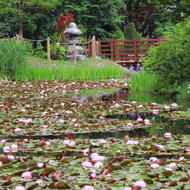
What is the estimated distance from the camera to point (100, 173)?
10.2 feet

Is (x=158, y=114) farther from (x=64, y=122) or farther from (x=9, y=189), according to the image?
(x=9, y=189)

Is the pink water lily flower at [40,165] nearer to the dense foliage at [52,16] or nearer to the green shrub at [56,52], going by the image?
the green shrub at [56,52]

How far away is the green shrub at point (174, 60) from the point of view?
31.2ft

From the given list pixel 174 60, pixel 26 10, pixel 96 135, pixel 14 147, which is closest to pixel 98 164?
pixel 14 147

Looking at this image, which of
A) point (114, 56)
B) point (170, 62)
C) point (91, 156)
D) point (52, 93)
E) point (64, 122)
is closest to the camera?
point (91, 156)

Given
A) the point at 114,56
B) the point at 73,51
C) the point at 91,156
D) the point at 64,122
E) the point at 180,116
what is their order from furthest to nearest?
the point at 114,56 < the point at 73,51 < the point at 180,116 < the point at 64,122 < the point at 91,156

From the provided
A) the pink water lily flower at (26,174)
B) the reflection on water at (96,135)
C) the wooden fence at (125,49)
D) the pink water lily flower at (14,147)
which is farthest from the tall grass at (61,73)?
the pink water lily flower at (26,174)

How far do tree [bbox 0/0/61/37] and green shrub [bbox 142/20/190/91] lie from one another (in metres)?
16.8

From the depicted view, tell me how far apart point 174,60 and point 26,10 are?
19115mm

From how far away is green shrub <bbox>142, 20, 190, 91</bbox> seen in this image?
9.52m

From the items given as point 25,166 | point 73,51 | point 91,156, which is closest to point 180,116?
point 91,156

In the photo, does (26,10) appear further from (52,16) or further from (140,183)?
(140,183)

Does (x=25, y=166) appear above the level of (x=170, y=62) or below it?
below

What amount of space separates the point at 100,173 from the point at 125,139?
1.32 metres
